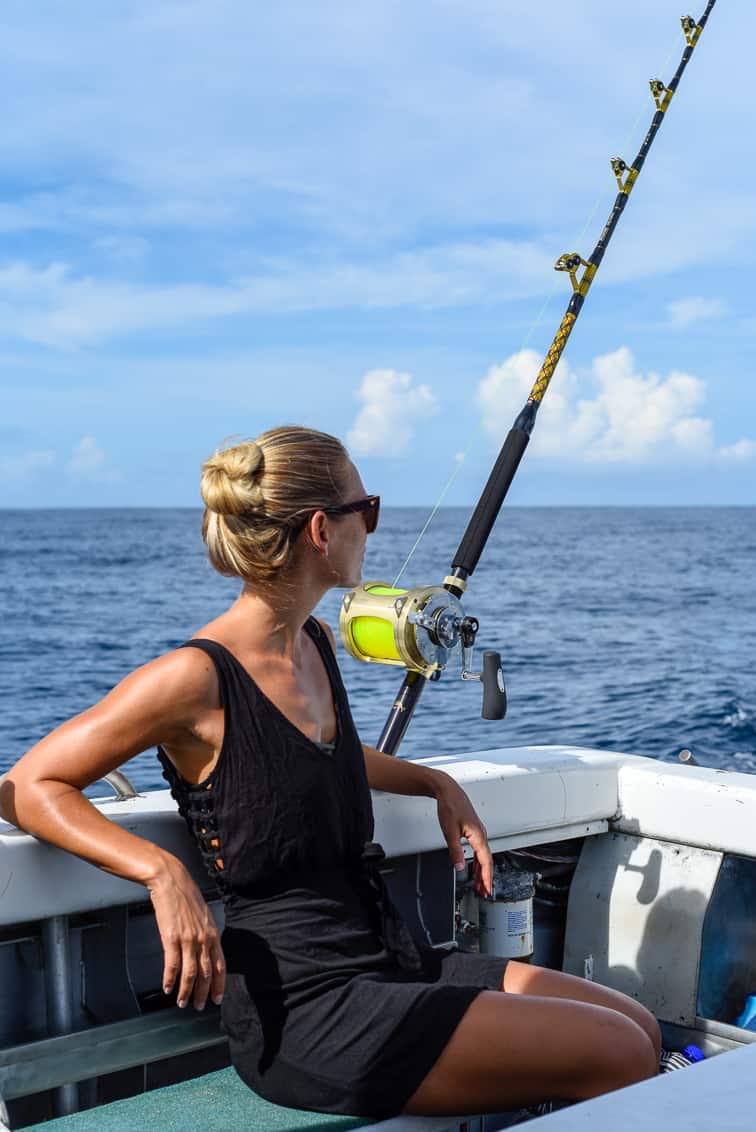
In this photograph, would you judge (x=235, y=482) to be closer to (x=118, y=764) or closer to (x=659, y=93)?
(x=118, y=764)

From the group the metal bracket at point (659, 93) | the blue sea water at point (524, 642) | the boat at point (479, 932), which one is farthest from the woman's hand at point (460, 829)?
the blue sea water at point (524, 642)

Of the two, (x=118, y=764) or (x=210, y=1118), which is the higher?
(x=118, y=764)

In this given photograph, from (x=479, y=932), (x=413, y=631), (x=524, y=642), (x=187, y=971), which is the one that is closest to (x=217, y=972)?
(x=187, y=971)

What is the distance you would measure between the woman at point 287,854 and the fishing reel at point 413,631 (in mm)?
492

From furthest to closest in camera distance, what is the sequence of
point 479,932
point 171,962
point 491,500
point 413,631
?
point 491,500 → point 479,932 → point 413,631 → point 171,962

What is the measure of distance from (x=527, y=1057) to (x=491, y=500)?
4.54 ft

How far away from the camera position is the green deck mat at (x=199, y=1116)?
1898 mm

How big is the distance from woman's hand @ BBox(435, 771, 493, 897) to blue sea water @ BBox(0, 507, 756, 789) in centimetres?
548

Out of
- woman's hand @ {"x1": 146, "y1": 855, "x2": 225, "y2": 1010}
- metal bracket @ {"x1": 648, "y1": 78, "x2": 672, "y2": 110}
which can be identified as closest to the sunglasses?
woman's hand @ {"x1": 146, "y1": 855, "x2": 225, "y2": 1010}

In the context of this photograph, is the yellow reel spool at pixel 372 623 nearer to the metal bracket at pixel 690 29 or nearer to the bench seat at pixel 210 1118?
the bench seat at pixel 210 1118

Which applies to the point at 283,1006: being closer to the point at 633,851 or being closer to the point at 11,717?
the point at 633,851

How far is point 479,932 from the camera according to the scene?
2.70m

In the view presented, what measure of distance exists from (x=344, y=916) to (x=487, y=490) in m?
1.26

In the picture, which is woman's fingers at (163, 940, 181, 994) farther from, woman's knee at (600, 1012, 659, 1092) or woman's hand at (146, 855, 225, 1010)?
woman's knee at (600, 1012, 659, 1092)
